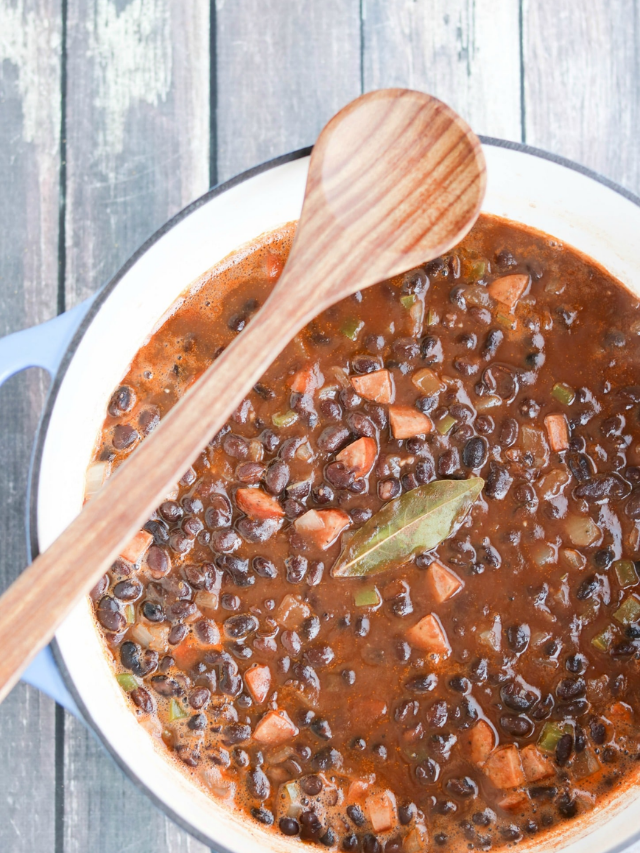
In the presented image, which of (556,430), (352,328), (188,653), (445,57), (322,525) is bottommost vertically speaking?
(188,653)

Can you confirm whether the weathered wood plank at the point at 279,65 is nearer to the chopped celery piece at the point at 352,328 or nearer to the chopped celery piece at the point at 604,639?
the chopped celery piece at the point at 352,328

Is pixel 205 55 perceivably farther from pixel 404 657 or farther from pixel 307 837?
pixel 307 837

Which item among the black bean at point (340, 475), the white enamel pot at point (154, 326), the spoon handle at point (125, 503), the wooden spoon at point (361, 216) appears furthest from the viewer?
the black bean at point (340, 475)

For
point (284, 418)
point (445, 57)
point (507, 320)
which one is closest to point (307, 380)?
point (284, 418)

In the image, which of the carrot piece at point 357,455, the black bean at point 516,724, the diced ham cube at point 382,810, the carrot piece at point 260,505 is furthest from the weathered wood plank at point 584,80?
the diced ham cube at point 382,810

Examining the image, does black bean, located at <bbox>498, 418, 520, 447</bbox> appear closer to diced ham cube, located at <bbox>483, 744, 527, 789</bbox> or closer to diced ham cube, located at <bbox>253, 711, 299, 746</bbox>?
diced ham cube, located at <bbox>483, 744, 527, 789</bbox>

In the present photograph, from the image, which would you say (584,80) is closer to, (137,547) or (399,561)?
(399,561)

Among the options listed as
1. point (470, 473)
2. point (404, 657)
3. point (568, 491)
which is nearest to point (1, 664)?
point (404, 657)
